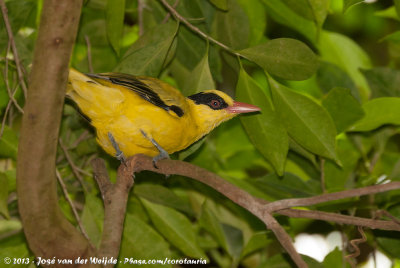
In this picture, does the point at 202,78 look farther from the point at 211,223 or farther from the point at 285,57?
the point at 211,223

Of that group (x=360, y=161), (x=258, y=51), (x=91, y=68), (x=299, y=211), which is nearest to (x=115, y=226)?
(x=299, y=211)

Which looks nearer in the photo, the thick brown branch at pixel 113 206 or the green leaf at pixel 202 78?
the thick brown branch at pixel 113 206

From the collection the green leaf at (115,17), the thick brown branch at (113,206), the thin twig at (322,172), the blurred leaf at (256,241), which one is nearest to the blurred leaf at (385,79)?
the thin twig at (322,172)

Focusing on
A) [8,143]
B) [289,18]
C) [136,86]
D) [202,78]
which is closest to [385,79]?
[289,18]

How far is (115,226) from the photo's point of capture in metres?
2.50

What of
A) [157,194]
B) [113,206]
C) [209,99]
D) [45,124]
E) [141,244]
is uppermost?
[45,124]

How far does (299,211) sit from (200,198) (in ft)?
5.28

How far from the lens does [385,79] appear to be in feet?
11.5

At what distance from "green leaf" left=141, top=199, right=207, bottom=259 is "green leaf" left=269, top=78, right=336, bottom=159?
81 centimetres

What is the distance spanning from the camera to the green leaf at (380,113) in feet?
10.2

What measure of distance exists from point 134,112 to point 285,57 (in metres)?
0.83

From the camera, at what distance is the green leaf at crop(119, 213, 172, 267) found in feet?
9.93

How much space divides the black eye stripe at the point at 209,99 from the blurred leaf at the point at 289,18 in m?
0.60

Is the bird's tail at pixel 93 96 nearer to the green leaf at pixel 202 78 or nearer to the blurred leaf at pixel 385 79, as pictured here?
the green leaf at pixel 202 78
